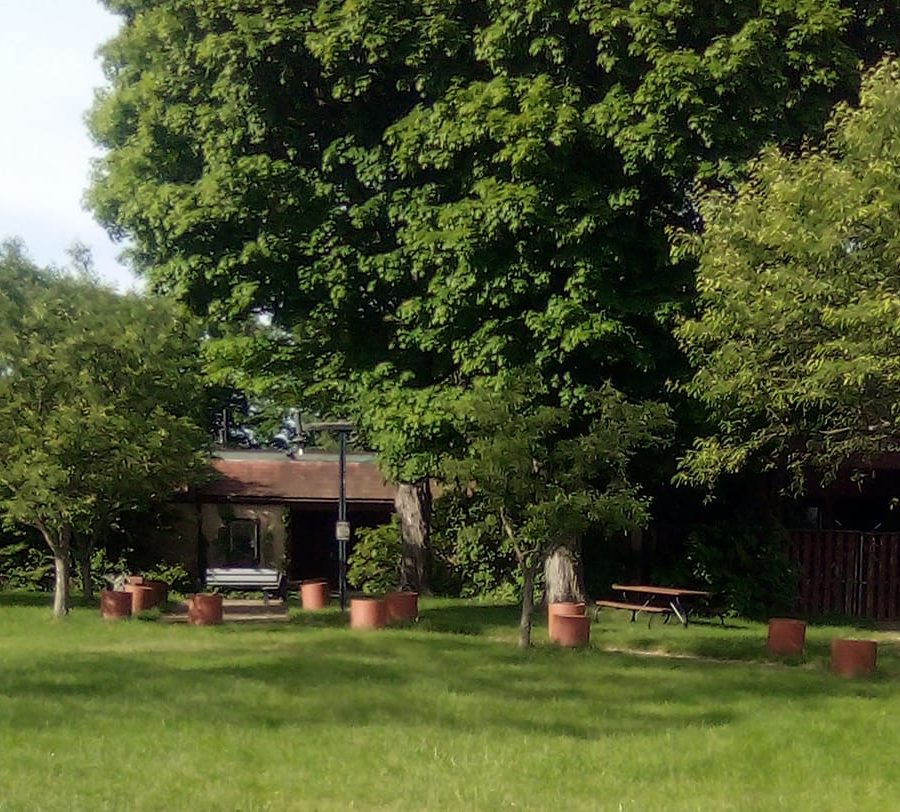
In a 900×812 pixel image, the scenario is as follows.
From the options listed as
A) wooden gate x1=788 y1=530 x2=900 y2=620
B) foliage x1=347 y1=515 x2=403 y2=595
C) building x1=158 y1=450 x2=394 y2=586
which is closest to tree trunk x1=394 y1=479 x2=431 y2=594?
foliage x1=347 y1=515 x2=403 y2=595

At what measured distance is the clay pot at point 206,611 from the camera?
18750 millimetres

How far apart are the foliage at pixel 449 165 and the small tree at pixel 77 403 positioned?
1.61 m

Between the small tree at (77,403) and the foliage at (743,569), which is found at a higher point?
the small tree at (77,403)

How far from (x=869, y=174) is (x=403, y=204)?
8.66 m

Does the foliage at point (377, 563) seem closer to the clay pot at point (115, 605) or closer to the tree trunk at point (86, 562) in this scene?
the tree trunk at point (86, 562)

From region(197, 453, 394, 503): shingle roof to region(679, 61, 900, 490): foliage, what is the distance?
1538 centimetres

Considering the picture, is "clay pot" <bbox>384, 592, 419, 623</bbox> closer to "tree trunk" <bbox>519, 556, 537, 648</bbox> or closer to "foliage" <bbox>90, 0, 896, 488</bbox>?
"foliage" <bbox>90, 0, 896, 488</bbox>

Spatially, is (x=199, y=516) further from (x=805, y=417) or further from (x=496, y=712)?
(x=496, y=712)

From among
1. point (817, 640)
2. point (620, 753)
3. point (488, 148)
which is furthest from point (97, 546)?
point (620, 753)

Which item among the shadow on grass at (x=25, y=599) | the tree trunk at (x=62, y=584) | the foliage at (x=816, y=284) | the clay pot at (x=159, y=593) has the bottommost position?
the shadow on grass at (x=25, y=599)

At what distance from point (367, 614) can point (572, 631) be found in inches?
136

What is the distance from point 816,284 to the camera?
40.4 feet

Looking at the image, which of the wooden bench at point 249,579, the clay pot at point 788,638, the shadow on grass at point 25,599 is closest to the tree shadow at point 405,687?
the clay pot at point 788,638

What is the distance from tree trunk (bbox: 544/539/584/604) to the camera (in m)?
19.9
